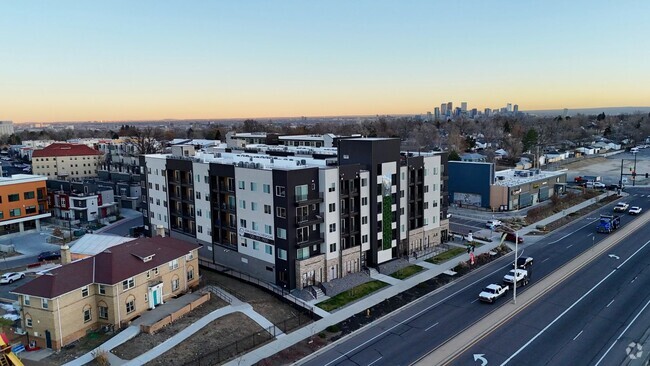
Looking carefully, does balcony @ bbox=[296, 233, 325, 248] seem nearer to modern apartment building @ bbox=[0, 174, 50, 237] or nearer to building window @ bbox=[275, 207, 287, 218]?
building window @ bbox=[275, 207, 287, 218]

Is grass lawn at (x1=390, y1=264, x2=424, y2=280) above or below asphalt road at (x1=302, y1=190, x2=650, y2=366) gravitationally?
above

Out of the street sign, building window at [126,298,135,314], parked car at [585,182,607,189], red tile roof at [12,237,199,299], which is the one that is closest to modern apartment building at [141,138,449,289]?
red tile roof at [12,237,199,299]

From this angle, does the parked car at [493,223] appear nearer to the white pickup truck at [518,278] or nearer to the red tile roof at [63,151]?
the white pickup truck at [518,278]

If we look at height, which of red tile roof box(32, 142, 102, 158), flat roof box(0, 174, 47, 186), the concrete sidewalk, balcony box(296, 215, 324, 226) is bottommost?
the concrete sidewalk

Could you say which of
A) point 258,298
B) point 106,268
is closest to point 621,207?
point 258,298

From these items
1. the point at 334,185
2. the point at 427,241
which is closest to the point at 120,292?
the point at 334,185

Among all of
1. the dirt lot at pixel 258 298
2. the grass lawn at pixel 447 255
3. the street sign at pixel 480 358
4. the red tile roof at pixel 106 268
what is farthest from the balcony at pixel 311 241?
the street sign at pixel 480 358
